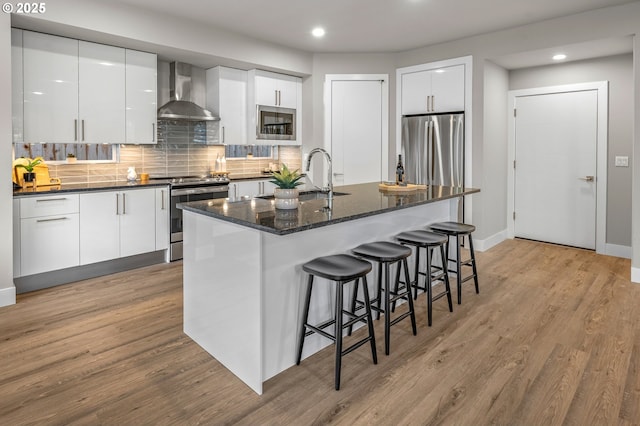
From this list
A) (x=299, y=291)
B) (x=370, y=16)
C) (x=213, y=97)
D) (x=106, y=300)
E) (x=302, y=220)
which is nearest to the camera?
(x=302, y=220)

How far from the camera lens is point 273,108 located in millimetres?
5750

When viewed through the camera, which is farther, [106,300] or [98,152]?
[98,152]

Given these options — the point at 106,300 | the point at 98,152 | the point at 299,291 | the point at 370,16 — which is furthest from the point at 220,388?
the point at 370,16

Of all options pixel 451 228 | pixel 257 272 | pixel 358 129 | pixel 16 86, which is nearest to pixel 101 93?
pixel 16 86

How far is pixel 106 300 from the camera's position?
355 cm

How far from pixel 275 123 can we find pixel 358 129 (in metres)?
1.23

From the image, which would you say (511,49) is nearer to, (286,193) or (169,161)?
(286,193)

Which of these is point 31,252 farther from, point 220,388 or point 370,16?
point 370,16

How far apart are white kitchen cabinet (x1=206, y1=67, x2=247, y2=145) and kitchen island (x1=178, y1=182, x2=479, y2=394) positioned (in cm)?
294

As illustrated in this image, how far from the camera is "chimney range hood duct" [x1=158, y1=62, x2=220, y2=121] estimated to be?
4.95 m

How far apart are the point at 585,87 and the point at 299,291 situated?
4833 mm

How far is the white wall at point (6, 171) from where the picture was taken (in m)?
3.32

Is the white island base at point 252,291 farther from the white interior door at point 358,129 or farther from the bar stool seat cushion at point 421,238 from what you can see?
the white interior door at point 358,129

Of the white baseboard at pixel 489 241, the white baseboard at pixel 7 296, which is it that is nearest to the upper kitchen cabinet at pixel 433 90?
the white baseboard at pixel 489 241
